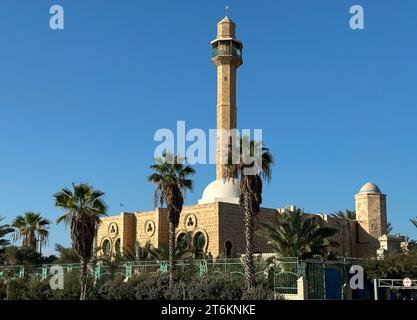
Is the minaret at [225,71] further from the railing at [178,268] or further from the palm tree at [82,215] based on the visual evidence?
the palm tree at [82,215]

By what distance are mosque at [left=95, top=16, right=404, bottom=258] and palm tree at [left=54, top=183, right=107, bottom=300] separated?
42.5ft

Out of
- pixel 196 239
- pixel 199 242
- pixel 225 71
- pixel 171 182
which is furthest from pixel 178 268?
pixel 225 71

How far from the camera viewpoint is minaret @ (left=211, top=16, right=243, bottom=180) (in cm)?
4581

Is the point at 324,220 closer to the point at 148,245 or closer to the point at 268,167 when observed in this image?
the point at 148,245

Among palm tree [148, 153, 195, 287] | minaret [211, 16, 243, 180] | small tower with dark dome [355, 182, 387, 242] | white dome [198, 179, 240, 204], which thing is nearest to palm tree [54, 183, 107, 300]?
palm tree [148, 153, 195, 287]

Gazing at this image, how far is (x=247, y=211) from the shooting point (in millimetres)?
23531

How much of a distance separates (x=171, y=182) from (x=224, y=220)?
1193cm

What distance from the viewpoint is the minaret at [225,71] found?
4581 cm

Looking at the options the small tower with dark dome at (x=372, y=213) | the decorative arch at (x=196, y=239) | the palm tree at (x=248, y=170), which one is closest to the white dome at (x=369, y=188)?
the small tower with dark dome at (x=372, y=213)

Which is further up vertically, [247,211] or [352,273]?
[247,211]

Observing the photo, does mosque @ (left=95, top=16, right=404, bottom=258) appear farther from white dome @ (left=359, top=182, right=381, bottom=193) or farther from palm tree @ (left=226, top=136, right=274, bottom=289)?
palm tree @ (left=226, top=136, right=274, bottom=289)
